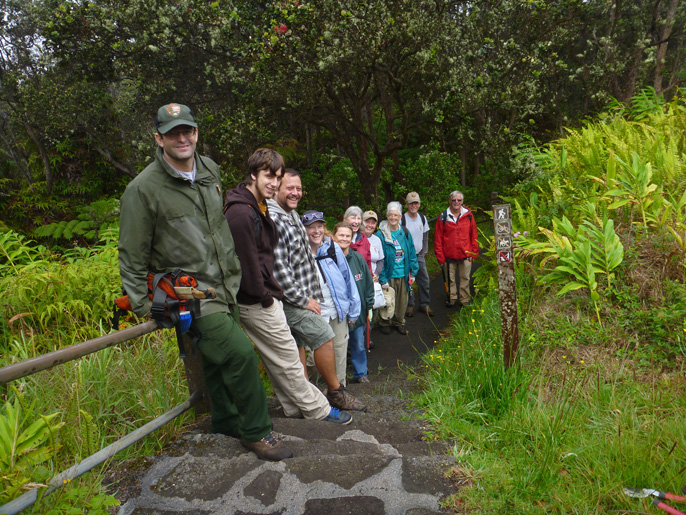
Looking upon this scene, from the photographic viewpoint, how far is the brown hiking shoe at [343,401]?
442 cm

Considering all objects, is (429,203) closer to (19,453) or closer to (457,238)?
(457,238)

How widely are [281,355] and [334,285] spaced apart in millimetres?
1297

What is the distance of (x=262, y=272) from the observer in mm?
3637

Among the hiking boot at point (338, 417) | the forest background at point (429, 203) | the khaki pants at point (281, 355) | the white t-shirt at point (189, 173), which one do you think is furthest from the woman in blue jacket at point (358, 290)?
the white t-shirt at point (189, 173)

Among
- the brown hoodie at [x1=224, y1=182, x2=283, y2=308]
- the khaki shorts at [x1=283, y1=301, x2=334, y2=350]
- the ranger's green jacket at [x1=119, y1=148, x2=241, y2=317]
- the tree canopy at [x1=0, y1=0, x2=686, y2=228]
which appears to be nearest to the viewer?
A: the ranger's green jacket at [x1=119, y1=148, x2=241, y2=317]

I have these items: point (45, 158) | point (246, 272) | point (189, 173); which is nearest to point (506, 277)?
point (246, 272)

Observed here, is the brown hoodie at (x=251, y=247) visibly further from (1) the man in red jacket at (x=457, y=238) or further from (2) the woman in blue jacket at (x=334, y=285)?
(1) the man in red jacket at (x=457, y=238)

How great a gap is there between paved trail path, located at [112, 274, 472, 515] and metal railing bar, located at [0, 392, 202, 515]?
0.68ft

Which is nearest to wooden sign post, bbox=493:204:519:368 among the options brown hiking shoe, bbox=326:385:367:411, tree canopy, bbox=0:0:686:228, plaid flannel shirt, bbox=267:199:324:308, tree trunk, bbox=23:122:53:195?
brown hiking shoe, bbox=326:385:367:411

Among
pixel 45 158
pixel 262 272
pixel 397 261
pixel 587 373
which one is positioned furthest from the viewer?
pixel 45 158

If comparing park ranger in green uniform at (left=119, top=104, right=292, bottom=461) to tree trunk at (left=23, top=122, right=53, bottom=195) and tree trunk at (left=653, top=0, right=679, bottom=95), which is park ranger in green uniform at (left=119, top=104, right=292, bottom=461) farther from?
tree trunk at (left=653, top=0, right=679, bottom=95)

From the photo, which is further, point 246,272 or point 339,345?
point 339,345

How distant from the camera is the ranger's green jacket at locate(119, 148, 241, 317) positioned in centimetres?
288

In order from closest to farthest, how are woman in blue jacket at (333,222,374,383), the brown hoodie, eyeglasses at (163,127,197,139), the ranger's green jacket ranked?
the ranger's green jacket
eyeglasses at (163,127,197,139)
the brown hoodie
woman in blue jacket at (333,222,374,383)
